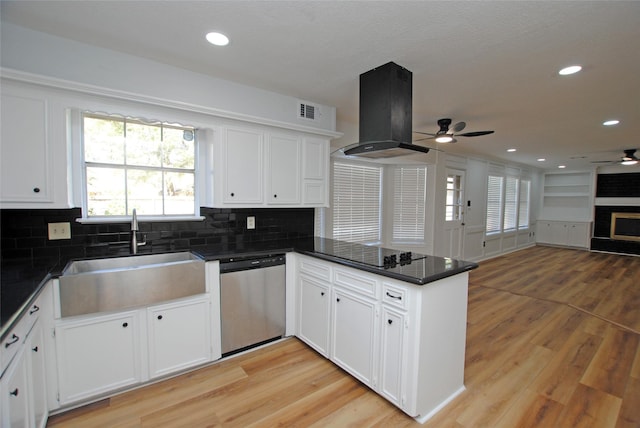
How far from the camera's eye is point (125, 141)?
2.55 metres

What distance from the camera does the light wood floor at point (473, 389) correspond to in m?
1.86

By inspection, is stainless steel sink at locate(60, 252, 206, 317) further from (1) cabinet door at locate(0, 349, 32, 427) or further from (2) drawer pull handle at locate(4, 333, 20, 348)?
(2) drawer pull handle at locate(4, 333, 20, 348)

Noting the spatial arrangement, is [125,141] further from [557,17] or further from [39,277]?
[557,17]

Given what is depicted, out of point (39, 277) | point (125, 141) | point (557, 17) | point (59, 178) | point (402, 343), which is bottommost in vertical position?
point (402, 343)

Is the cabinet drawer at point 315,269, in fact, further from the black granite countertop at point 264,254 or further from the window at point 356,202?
the window at point 356,202

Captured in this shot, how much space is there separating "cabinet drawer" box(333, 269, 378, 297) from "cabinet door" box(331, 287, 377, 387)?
0.06 meters

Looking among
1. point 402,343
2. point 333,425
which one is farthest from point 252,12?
point 333,425

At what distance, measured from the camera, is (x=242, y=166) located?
9.14 ft

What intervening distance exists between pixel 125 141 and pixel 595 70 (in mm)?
4011

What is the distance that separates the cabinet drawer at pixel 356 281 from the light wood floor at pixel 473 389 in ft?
2.50

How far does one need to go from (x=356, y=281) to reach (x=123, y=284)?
164 centimetres

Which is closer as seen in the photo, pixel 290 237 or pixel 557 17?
pixel 557 17

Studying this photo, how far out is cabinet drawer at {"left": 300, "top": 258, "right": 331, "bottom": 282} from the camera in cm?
245

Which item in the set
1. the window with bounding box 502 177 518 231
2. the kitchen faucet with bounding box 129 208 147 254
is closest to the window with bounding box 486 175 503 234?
the window with bounding box 502 177 518 231
